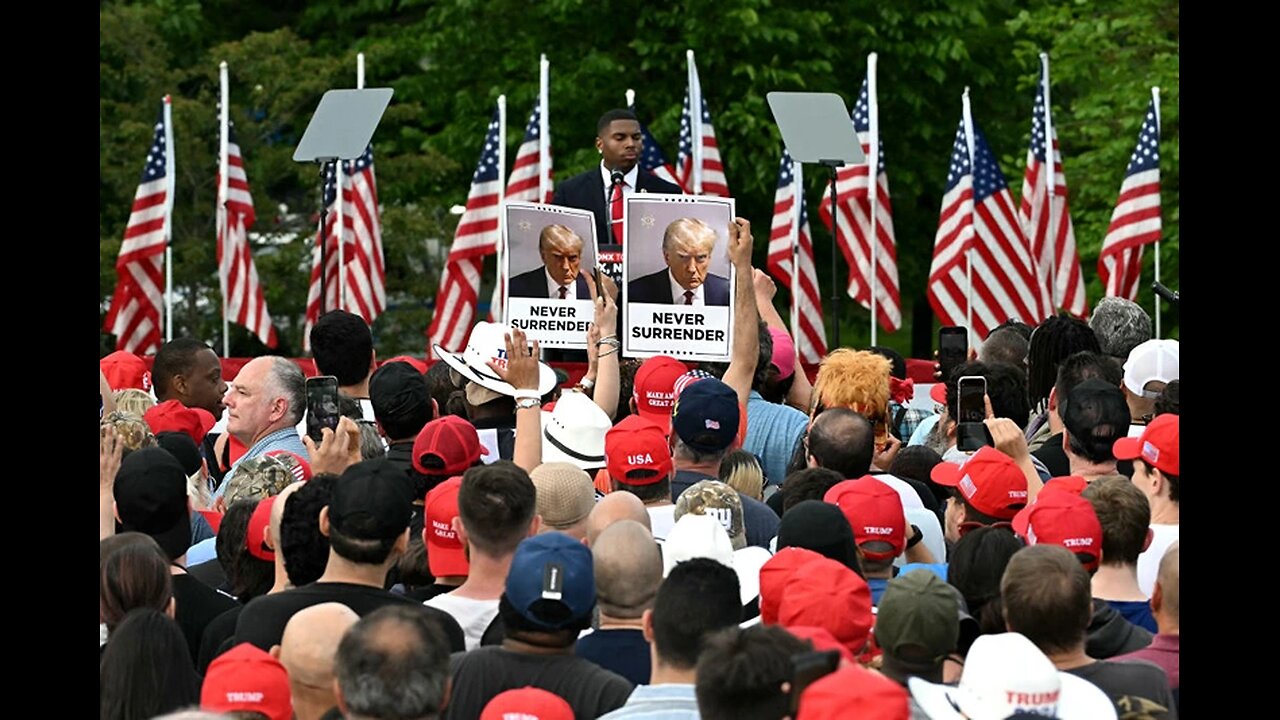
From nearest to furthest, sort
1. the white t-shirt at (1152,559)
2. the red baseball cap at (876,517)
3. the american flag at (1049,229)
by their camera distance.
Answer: the red baseball cap at (876,517), the white t-shirt at (1152,559), the american flag at (1049,229)

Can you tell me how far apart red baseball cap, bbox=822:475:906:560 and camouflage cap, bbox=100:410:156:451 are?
2.80 metres

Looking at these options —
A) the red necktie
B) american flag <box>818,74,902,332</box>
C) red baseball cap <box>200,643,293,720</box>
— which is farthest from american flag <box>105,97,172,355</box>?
red baseball cap <box>200,643,293,720</box>

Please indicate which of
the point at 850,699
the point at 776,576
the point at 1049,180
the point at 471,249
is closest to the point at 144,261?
the point at 471,249

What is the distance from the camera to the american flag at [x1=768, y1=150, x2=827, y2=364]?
784 inches

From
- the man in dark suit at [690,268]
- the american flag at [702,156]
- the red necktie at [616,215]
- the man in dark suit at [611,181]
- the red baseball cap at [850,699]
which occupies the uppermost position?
the american flag at [702,156]

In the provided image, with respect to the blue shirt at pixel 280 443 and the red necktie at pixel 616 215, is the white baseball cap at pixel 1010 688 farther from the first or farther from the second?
the red necktie at pixel 616 215

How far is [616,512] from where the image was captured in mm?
6914

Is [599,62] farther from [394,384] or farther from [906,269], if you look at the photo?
[394,384]

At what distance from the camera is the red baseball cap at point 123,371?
37.8ft

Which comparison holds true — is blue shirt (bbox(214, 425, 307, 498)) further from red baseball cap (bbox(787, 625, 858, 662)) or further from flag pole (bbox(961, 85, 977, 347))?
flag pole (bbox(961, 85, 977, 347))

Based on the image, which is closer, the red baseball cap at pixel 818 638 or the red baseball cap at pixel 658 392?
the red baseball cap at pixel 818 638

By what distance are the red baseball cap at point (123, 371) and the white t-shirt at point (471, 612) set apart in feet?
17.5

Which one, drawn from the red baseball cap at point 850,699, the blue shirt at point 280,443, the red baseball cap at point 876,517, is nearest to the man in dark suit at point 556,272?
the blue shirt at point 280,443

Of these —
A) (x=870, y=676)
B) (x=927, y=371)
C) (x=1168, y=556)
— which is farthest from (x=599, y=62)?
(x=870, y=676)
